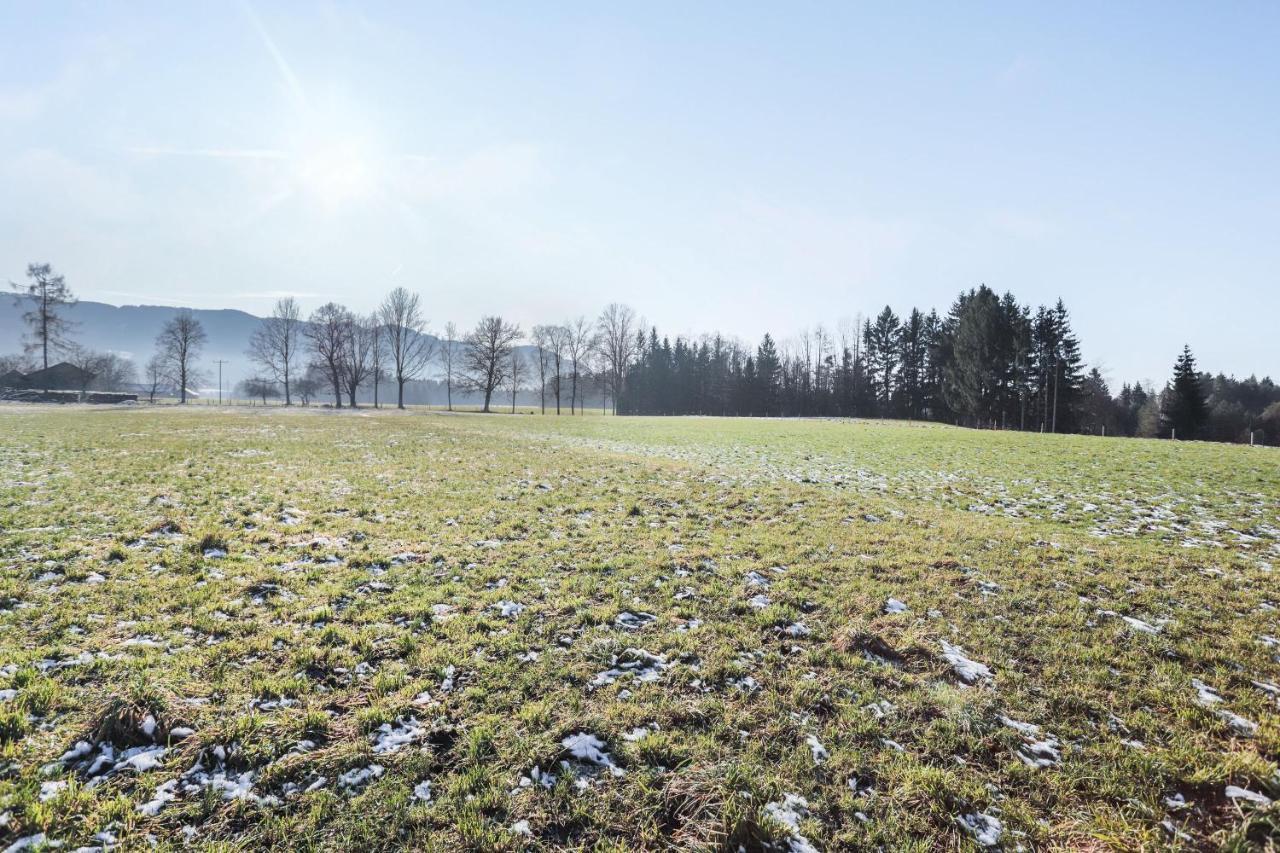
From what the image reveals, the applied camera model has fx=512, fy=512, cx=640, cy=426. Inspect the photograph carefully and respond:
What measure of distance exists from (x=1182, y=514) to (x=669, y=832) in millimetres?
14035

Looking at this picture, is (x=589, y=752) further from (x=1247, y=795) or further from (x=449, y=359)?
(x=449, y=359)

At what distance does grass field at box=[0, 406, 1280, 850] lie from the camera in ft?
9.98

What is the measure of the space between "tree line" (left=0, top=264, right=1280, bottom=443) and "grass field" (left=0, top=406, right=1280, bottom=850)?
6269 centimetres

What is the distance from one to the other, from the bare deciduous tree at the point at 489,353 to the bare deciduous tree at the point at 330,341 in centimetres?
1644

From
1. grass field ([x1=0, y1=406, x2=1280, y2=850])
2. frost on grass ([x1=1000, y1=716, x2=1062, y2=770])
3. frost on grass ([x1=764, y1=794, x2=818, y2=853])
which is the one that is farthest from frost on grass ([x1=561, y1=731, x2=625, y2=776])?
frost on grass ([x1=1000, y1=716, x2=1062, y2=770])

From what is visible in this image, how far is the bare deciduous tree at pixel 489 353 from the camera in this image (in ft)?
230

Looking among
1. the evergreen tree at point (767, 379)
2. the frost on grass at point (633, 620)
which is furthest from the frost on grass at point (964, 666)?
the evergreen tree at point (767, 379)

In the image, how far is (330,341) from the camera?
69.7 m

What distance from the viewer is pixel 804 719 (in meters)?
3.98

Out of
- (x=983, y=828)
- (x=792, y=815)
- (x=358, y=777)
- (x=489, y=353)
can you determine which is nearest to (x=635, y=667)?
(x=792, y=815)

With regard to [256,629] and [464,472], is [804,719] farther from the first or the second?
[464,472]

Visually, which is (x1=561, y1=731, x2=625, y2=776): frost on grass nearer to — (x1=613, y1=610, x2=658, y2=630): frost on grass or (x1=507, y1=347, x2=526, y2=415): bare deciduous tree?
(x1=613, y1=610, x2=658, y2=630): frost on grass

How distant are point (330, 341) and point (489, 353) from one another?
21.6m

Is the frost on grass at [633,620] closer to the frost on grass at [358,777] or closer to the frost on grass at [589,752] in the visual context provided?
the frost on grass at [589,752]
